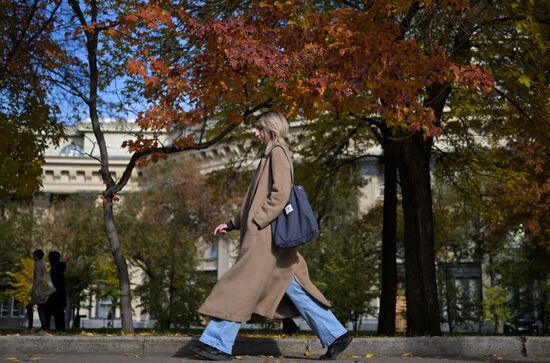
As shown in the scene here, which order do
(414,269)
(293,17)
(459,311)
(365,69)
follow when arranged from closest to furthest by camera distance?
(365,69)
(293,17)
(414,269)
(459,311)

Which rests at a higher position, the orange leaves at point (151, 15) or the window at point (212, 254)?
the window at point (212, 254)

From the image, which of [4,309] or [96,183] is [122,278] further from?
[96,183]

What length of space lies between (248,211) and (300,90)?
14.5 feet

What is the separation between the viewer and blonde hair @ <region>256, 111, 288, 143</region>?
7.11 meters

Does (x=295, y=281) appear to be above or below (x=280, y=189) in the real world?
below

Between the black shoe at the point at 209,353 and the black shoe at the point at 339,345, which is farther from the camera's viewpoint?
the black shoe at the point at 339,345

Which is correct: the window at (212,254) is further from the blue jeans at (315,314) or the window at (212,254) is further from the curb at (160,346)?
the blue jeans at (315,314)

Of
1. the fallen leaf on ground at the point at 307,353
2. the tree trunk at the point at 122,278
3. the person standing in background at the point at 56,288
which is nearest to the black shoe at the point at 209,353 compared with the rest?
the fallen leaf on ground at the point at 307,353

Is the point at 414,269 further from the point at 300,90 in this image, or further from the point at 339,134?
the point at 339,134

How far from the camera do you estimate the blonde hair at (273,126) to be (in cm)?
711

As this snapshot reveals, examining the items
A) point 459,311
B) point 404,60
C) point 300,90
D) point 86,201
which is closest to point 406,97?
point 404,60

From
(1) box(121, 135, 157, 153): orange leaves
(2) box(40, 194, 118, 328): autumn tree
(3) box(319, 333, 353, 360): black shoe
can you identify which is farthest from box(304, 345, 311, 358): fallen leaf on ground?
(2) box(40, 194, 118, 328): autumn tree

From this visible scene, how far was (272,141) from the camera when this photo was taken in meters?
7.13

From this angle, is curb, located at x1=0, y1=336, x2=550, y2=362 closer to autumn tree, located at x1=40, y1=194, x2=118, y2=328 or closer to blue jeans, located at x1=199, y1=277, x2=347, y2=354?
blue jeans, located at x1=199, y1=277, x2=347, y2=354
